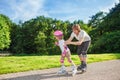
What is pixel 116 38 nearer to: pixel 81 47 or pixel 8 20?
pixel 81 47

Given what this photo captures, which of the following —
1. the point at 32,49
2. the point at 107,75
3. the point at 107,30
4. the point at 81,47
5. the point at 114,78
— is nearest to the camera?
the point at 114,78

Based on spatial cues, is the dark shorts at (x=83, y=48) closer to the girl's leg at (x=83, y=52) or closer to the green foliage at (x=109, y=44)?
the girl's leg at (x=83, y=52)

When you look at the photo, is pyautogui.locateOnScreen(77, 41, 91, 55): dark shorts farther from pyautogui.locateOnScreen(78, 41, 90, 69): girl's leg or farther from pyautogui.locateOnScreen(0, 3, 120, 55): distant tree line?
→ pyautogui.locateOnScreen(0, 3, 120, 55): distant tree line

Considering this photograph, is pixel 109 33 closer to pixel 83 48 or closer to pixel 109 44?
pixel 109 44

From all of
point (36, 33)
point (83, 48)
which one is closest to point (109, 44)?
point (83, 48)

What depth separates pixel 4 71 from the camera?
30.5ft

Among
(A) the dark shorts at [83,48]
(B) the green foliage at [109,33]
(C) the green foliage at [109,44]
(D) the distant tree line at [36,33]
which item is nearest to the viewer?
(A) the dark shorts at [83,48]

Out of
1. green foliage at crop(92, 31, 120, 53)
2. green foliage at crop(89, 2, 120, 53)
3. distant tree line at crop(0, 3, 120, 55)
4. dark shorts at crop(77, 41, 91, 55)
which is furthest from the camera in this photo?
distant tree line at crop(0, 3, 120, 55)

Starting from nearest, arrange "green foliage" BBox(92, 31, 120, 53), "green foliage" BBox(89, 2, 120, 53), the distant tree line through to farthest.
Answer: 1. "green foliage" BBox(92, 31, 120, 53)
2. "green foliage" BBox(89, 2, 120, 53)
3. the distant tree line

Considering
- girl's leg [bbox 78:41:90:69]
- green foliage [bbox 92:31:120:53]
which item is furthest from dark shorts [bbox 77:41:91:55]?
green foliage [bbox 92:31:120:53]

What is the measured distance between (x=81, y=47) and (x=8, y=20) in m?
78.0

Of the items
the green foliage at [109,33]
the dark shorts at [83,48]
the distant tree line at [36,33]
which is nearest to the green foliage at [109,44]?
the green foliage at [109,33]

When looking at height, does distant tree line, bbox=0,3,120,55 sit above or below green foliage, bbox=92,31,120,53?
above

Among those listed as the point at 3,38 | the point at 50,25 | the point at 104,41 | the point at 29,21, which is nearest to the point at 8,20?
the point at 29,21
